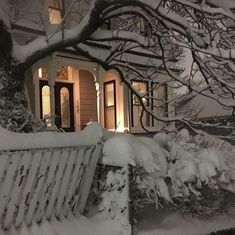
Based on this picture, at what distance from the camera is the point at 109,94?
18094mm

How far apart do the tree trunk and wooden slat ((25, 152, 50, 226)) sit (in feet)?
5.63

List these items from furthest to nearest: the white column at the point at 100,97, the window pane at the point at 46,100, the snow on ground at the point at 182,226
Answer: the white column at the point at 100,97, the window pane at the point at 46,100, the snow on ground at the point at 182,226

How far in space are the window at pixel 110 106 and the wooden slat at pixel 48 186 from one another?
1163cm

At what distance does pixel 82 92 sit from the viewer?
18.1m

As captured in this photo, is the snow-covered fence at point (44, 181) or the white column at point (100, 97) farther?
the white column at point (100, 97)

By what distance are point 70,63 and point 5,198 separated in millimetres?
10106

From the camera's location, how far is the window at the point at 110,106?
17.7 meters

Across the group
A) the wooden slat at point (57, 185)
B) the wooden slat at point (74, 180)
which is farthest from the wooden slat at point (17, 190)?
the wooden slat at point (74, 180)

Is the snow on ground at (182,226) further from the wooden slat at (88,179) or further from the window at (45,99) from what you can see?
the window at (45,99)

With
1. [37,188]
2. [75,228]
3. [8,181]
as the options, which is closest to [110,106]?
[75,228]

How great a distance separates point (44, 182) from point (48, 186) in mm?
89

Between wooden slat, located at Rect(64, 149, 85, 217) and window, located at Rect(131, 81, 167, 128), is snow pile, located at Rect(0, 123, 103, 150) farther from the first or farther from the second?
window, located at Rect(131, 81, 167, 128)

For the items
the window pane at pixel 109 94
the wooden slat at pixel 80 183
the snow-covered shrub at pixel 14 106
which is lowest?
the wooden slat at pixel 80 183

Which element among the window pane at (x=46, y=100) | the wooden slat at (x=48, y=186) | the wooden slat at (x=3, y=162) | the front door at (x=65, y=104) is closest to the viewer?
the wooden slat at (x=3, y=162)
